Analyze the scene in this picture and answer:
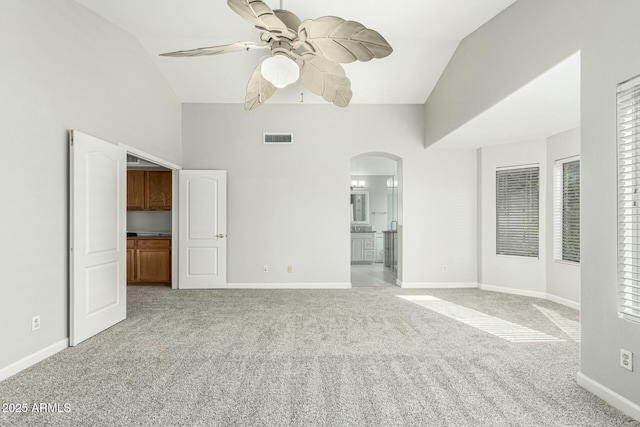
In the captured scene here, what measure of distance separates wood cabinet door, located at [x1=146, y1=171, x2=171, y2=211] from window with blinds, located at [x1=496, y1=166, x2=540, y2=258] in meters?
6.07

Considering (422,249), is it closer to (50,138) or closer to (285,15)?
(285,15)

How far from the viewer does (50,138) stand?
10.2ft

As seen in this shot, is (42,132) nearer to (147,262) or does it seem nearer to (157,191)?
(157,191)

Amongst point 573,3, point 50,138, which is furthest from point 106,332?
point 573,3

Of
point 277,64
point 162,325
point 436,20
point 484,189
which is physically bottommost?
point 162,325

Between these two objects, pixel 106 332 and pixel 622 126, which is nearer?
pixel 622 126

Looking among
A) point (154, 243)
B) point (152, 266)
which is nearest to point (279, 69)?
point (154, 243)

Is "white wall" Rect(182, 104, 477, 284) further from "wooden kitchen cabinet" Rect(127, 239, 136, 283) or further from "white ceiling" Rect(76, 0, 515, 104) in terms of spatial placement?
"wooden kitchen cabinet" Rect(127, 239, 136, 283)

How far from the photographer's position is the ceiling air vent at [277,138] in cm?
613

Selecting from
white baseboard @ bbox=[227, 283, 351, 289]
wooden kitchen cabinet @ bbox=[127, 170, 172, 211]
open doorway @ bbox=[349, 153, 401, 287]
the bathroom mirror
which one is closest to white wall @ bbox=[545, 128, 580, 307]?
white baseboard @ bbox=[227, 283, 351, 289]

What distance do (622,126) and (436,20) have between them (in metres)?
2.65

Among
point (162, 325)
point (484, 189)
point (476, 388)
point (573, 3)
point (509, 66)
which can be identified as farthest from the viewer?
point (484, 189)

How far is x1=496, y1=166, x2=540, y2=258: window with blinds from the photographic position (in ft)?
18.2

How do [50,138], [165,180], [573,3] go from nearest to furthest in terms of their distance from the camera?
[573,3]
[50,138]
[165,180]
